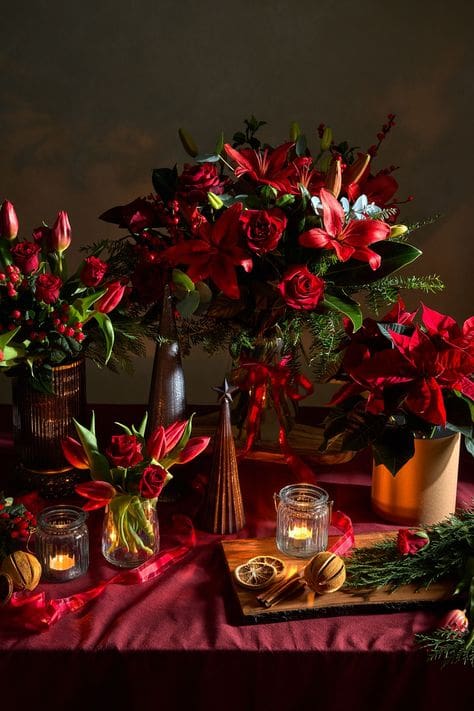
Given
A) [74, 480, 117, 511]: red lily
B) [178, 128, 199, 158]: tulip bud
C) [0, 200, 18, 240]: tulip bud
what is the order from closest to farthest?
[74, 480, 117, 511]: red lily < [0, 200, 18, 240]: tulip bud < [178, 128, 199, 158]: tulip bud

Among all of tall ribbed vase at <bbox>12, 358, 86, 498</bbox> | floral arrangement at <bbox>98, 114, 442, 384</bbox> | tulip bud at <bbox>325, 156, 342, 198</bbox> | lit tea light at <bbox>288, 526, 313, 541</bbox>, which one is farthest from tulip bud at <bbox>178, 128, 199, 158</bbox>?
lit tea light at <bbox>288, 526, 313, 541</bbox>

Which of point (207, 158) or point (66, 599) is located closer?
point (66, 599)

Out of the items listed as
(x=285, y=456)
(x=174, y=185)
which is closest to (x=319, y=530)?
(x=285, y=456)

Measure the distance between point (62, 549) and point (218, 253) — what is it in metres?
0.44

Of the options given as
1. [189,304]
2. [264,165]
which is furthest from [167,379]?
[264,165]

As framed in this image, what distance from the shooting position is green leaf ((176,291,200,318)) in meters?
1.16

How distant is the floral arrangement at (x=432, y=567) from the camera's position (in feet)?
3.09

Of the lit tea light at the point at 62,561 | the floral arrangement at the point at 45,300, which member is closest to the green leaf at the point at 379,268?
the floral arrangement at the point at 45,300

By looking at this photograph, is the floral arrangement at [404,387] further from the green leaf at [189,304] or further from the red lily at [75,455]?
the red lily at [75,455]

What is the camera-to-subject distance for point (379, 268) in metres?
1.17

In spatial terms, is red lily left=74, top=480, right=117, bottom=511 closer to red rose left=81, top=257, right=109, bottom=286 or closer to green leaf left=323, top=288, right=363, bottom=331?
red rose left=81, top=257, right=109, bottom=286

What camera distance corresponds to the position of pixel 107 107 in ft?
6.05

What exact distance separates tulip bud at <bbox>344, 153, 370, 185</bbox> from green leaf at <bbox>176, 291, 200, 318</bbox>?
0.29 metres

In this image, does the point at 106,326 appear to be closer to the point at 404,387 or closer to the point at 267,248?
the point at 267,248
